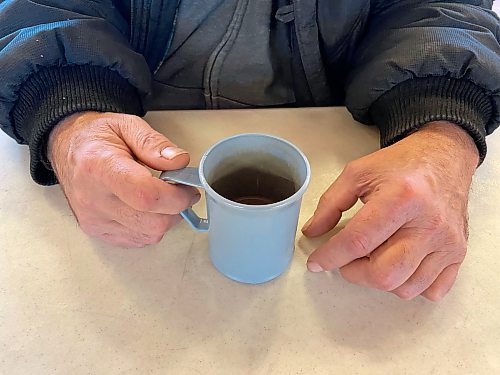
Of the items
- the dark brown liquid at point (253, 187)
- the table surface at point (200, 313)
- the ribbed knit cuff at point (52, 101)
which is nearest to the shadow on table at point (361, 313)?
the table surface at point (200, 313)

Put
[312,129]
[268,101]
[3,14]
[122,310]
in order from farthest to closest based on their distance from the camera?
[268,101] < [312,129] < [3,14] < [122,310]

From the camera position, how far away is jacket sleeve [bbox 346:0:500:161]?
0.76 m

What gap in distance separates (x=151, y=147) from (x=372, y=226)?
0.86 feet

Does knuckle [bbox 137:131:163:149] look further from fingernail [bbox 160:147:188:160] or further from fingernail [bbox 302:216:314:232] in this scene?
fingernail [bbox 302:216:314:232]

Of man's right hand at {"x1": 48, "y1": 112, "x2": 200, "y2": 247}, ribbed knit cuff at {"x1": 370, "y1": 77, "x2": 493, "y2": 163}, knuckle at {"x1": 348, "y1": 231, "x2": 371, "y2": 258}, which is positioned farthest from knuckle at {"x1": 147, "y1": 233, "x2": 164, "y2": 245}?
ribbed knit cuff at {"x1": 370, "y1": 77, "x2": 493, "y2": 163}

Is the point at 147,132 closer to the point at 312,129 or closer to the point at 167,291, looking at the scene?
the point at 167,291

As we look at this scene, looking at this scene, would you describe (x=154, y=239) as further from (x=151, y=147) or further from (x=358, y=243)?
(x=358, y=243)

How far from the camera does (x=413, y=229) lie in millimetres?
643

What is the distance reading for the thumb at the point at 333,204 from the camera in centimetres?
69

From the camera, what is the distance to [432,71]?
762 millimetres

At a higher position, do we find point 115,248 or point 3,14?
point 3,14

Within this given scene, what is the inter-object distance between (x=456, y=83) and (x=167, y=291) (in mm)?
470

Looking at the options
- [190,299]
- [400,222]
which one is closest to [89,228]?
[190,299]

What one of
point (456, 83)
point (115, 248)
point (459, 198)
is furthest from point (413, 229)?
point (115, 248)
